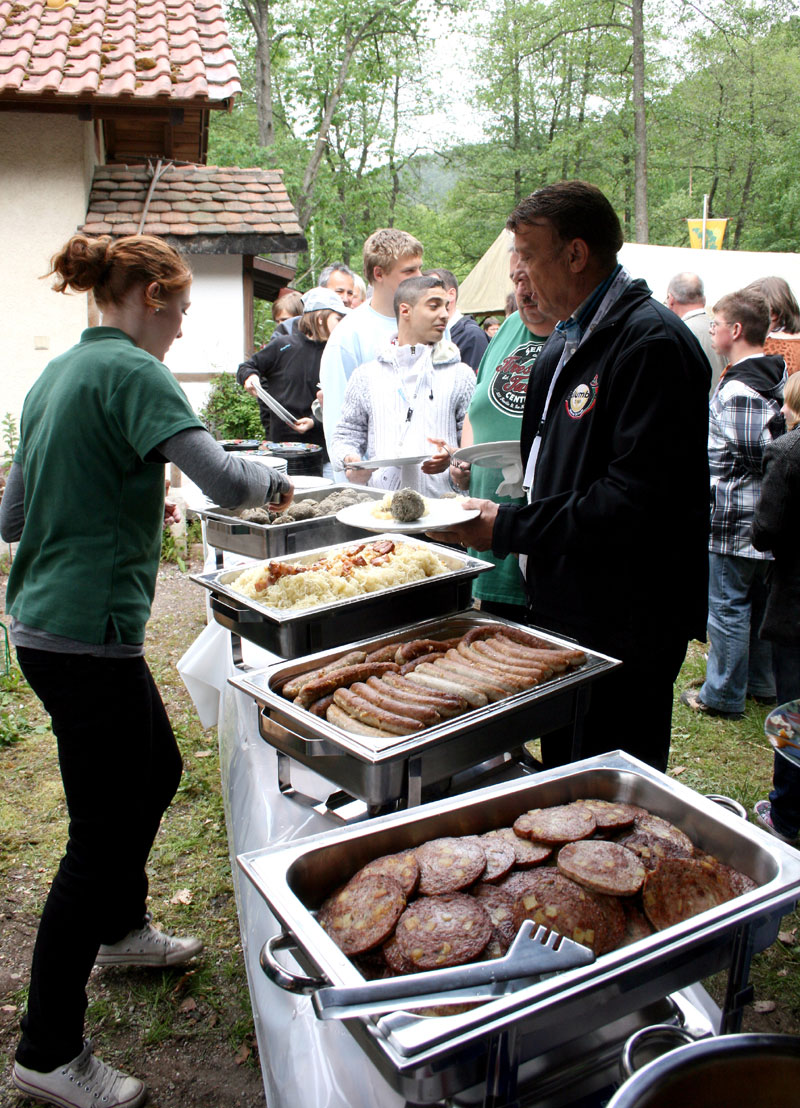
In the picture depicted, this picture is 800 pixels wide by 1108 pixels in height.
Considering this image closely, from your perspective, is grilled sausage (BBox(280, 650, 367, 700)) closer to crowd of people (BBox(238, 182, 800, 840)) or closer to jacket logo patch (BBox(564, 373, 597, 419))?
crowd of people (BBox(238, 182, 800, 840))

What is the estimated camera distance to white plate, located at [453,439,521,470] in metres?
2.55

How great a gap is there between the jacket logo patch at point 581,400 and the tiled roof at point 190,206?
738 centimetres

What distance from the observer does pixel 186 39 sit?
862 cm

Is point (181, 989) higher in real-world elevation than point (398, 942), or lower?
lower

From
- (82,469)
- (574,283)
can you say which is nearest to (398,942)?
(82,469)

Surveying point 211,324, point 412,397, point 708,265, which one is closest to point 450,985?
point 412,397

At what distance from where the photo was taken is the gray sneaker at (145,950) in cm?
247

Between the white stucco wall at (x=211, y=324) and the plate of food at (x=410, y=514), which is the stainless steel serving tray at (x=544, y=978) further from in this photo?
the white stucco wall at (x=211, y=324)

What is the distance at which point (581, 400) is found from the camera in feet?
6.24

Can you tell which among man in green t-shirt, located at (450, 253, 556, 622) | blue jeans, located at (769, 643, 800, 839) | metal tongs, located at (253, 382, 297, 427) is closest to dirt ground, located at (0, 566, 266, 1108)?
man in green t-shirt, located at (450, 253, 556, 622)

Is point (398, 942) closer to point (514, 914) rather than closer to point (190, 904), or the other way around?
point (514, 914)

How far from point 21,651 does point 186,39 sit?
29.2 ft

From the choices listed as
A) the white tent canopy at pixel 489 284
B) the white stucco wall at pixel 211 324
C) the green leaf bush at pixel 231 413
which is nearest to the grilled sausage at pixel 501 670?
the green leaf bush at pixel 231 413

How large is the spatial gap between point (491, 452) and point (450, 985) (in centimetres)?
192
